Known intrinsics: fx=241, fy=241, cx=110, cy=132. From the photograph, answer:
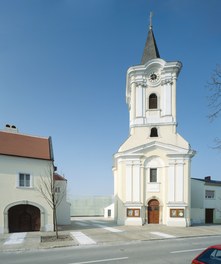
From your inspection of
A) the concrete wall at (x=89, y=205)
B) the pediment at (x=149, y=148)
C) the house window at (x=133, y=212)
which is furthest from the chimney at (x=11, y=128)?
the concrete wall at (x=89, y=205)

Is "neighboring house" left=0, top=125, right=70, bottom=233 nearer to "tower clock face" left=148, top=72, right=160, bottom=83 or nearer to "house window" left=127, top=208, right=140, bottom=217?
"house window" left=127, top=208, right=140, bottom=217

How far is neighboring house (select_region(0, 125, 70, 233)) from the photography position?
2122 cm

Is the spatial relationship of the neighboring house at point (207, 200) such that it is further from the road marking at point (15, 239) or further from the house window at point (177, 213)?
the road marking at point (15, 239)

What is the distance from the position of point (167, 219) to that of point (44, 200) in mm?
14536

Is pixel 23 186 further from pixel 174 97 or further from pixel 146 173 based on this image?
pixel 174 97

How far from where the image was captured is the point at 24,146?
23.6 m

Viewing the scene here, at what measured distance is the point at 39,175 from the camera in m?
22.7

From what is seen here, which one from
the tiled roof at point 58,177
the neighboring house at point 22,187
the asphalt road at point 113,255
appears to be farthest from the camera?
the tiled roof at point 58,177

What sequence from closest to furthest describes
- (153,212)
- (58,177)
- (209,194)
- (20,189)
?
(20,189), (153,212), (58,177), (209,194)

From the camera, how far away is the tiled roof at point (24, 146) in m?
22.3

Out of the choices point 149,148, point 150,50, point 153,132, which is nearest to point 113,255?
point 149,148

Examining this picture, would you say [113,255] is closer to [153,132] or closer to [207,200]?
[153,132]

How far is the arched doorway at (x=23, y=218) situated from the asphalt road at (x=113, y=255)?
7.61 metres

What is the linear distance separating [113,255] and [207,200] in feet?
77.5
